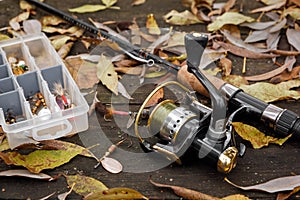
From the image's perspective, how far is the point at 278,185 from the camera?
120 cm

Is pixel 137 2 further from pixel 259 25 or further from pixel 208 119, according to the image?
pixel 208 119

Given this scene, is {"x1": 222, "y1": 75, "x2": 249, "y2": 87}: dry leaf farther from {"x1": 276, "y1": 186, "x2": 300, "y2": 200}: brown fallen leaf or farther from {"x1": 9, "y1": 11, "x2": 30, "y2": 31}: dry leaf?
{"x1": 9, "y1": 11, "x2": 30, "y2": 31}: dry leaf

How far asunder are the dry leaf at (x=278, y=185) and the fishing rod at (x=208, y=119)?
7cm

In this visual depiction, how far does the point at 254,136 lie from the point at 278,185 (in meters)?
0.16

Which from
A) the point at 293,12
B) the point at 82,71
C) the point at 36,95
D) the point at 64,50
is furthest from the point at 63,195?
the point at 293,12

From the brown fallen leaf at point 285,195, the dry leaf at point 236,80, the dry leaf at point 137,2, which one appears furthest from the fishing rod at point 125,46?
the brown fallen leaf at point 285,195

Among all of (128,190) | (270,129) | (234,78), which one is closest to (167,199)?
(128,190)

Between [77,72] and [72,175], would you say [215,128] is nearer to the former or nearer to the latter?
[72,175]

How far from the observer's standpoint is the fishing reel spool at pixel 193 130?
3.87 ft

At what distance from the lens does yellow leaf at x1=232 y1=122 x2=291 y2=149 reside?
1.30 metres

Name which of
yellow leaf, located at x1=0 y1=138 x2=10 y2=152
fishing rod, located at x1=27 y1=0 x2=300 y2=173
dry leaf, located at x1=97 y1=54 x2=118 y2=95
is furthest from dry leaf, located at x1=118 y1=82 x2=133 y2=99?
yellow leaf, located at x1=0 y1=138 x2=10 y2=152

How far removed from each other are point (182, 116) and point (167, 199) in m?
0.19

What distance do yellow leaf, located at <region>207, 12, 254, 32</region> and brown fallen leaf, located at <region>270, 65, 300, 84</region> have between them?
0.28 metres

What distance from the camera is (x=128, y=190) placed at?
1.17 m
